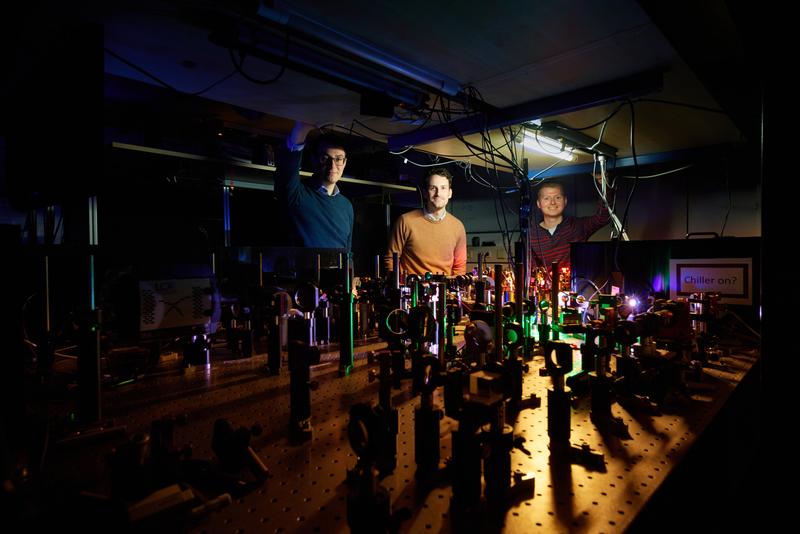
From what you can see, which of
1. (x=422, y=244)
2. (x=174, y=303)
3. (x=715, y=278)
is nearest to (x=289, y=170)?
(x=422, y=244)

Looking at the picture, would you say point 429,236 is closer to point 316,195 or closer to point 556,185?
point 316,195

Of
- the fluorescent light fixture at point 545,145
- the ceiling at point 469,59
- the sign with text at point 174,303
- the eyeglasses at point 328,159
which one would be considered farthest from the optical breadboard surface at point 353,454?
the eyeglasses at point 328,159

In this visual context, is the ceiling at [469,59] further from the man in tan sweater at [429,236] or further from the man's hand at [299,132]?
the man in tan sweater at [429,236]

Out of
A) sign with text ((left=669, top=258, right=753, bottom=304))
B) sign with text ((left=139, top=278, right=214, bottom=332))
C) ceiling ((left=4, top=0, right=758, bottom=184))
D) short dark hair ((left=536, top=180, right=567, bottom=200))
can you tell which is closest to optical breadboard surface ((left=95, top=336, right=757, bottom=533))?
sign with text ((left=139, top=278, right=214, bottom=332))

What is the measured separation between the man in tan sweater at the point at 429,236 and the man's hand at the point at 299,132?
116 cm

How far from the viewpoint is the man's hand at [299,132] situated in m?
2.56

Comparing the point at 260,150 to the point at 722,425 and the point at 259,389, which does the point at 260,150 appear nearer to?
the point at 259,389

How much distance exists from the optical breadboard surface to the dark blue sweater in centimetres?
178

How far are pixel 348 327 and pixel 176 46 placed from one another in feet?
3.93

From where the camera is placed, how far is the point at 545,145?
8.86 feet

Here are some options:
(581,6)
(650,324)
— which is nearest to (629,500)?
(650,324)

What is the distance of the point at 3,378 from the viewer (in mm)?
730

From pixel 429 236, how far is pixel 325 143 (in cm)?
118

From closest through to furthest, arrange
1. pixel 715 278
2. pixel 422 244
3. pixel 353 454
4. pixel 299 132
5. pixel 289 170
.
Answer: pixel 353 454
pixel 715 278
pixel 299 132
pixel 289 170
pixel 422 244
